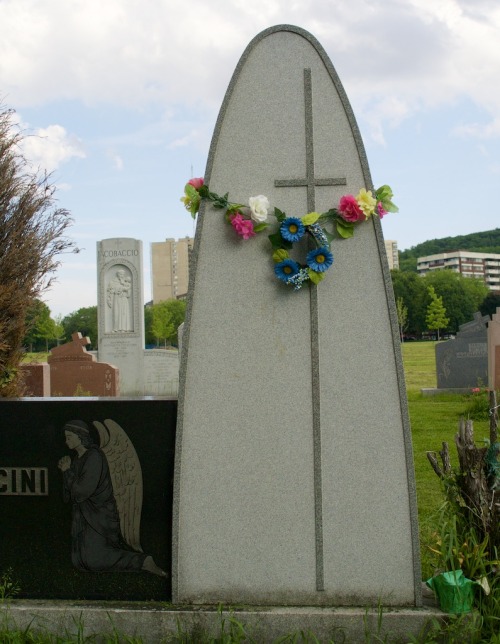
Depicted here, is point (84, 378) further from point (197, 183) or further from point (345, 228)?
point (345, 228)

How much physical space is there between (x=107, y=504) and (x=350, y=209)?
2016mm

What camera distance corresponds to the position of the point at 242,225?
3693 millimetres

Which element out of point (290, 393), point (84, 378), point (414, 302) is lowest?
point (84, 378)

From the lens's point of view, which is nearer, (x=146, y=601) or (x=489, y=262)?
(x=146, y=601)

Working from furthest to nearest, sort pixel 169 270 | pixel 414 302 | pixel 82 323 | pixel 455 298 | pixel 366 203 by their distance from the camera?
pixel 455 298
pixel 414 302
pixel 82 323
pixel 169 270
pixel 366 203

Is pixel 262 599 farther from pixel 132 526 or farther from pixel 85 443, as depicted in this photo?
pixel 85 443

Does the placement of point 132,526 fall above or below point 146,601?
above

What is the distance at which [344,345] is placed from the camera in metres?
3.73

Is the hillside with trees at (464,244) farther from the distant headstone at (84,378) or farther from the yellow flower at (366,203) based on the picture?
the yellow flower at (366,203)

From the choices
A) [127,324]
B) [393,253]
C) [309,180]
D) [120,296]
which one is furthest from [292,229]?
[393,253]

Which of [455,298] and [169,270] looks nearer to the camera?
[169,270]

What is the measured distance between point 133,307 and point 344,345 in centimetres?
1492

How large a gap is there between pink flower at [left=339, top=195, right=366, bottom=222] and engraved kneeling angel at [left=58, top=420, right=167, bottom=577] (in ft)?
5.41

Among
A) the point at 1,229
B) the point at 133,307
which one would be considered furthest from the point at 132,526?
the point at 133,307
